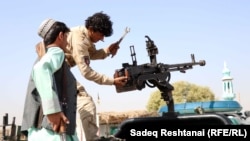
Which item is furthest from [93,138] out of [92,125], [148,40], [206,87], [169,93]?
[206,87]

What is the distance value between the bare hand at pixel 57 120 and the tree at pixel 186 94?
3579 centimetres

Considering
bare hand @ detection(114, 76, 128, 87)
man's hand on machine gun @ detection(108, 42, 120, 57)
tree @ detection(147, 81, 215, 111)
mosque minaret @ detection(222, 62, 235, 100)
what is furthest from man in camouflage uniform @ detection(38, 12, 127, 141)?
tree @ detection(147, 81, 215, 111)

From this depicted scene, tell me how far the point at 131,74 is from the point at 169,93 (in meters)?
0.46

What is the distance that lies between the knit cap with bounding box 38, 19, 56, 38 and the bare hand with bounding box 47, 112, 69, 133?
66 cm

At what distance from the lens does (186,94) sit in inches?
1555

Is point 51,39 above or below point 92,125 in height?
above

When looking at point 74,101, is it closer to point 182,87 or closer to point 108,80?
point 108,80

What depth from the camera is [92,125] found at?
3953mm

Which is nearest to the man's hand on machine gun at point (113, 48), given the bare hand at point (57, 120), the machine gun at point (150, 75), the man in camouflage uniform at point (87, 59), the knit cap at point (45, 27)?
the man in camouflage uniform at point (87, 59)

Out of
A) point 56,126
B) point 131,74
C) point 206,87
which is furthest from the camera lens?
point 206,87

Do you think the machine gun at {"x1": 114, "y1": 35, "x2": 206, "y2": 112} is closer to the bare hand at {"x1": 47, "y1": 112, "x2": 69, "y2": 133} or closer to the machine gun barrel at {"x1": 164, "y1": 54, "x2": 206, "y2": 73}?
the machine gun barrel at {"x1": 164, "y1": 54, "x2": 206, "y2": 73}

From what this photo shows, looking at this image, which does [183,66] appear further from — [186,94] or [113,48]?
[186,94]

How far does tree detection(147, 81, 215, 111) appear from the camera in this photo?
38594 mm

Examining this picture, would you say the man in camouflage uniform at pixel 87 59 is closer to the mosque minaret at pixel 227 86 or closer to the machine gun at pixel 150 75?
the machine gun at pixel 150 75
